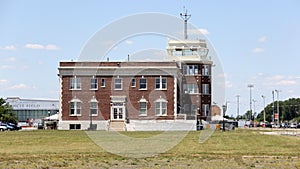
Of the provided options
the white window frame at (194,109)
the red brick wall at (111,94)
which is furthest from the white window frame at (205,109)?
the red brick wall at (111,94)

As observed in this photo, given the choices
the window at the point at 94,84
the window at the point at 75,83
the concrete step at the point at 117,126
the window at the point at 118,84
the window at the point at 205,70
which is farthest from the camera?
the window at the point at 205,70

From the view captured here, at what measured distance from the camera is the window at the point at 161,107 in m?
77.7

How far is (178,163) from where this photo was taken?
23.7m

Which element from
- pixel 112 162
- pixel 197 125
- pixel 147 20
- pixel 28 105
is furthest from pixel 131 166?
pixel 28 105

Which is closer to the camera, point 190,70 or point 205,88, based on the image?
point 190,70

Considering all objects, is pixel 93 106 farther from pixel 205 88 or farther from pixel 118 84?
pixel 205 88

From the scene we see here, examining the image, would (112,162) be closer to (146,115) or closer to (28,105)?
(146,115)

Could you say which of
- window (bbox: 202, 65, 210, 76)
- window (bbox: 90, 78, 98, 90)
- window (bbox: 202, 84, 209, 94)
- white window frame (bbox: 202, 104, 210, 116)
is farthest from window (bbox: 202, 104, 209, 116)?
window (bbox: 90, 78, 98, 90)

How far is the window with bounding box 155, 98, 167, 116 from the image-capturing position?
255 feet

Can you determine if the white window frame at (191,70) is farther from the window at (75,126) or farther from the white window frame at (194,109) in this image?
the window at (75,126)

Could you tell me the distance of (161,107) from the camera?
77938mm

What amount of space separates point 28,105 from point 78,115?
117967 mm

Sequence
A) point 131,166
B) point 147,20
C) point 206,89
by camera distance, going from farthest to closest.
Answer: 1. point 206,89
2. point 147,20
3. point 131,166

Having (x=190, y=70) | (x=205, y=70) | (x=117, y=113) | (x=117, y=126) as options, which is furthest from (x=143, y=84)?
(x=205, y=70)
